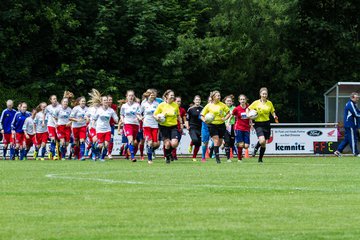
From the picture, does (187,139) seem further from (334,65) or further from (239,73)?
(334,65)

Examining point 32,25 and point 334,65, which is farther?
point 334,65

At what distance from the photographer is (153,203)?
12.8 metres

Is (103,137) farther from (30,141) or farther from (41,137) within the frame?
(30,141)

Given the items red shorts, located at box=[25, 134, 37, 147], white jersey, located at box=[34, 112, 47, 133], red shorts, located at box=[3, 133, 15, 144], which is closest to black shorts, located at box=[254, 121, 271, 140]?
white jersey, located at box=[34, 112, 47, 133]

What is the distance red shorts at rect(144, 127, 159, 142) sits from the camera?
2872cm

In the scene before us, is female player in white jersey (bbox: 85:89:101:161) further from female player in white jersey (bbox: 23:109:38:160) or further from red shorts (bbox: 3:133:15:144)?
red shorts (bbox: 3:133:15:144)

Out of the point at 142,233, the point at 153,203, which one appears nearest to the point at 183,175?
the point at 153,203

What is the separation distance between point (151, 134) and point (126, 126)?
1.52 metres

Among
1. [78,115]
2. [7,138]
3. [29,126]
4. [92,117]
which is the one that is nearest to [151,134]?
[92,117]

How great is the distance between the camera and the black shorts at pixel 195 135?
3192cm

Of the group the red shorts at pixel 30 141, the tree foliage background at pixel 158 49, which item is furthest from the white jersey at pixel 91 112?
the tree foliage background at pixel 158 49

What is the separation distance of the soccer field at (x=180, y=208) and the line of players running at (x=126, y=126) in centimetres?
966

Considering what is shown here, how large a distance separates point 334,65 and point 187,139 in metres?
14.7

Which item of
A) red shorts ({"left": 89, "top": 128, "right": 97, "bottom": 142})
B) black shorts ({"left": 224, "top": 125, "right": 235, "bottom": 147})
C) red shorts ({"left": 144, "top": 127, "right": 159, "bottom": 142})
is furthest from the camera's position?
black shorts ({"left": 224, "top": 125, "right": 235, "bottom": 147})
